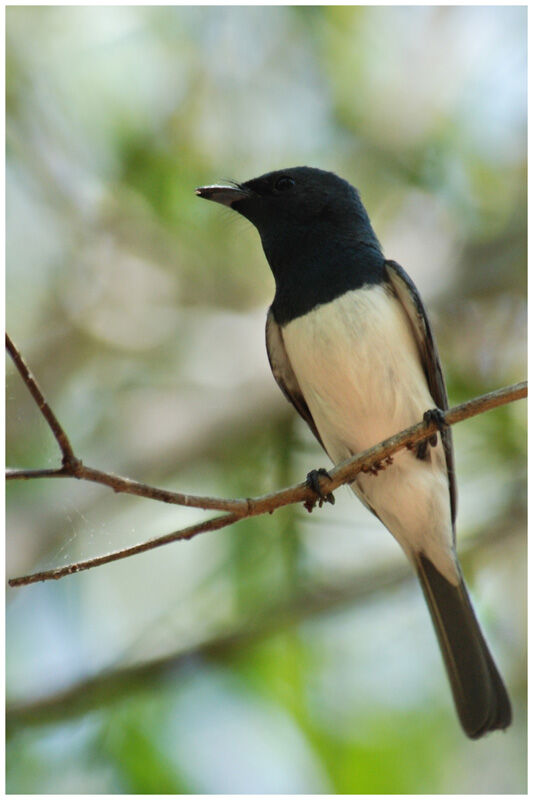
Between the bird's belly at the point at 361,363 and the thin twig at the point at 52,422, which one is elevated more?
the bird's belly at the point at 361,363

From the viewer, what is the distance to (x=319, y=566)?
512 centimetres

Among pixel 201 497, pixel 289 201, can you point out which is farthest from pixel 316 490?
pixel 289 201

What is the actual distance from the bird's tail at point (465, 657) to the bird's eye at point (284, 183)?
5.26 ft

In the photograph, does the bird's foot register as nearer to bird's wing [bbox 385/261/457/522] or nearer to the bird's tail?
bird's wing [bbox 385/261/457/522]

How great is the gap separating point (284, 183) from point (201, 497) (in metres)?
1.96

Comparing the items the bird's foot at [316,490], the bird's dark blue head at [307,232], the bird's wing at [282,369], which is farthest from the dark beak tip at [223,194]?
the bird's foot at [316,490]

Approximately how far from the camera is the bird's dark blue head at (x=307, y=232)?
3.62 metres

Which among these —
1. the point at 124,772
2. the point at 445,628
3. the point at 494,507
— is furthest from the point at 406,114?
the point at 124,772

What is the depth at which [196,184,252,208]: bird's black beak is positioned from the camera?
3.90 meters

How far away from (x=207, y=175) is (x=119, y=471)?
5.91ft

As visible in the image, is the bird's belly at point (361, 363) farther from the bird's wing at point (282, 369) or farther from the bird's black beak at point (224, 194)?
the bird's black beak at point (224, 194)

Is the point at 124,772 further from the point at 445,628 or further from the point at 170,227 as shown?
the point at 170,227

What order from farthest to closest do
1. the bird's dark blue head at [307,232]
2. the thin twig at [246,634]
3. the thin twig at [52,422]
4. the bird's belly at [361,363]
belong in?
the thin twig at [246,634] → the bird's dark blue head at [307,232] → the bird's belly at [361,363] → the thin twig at [52,422]

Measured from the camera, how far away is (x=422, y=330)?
145 inches
